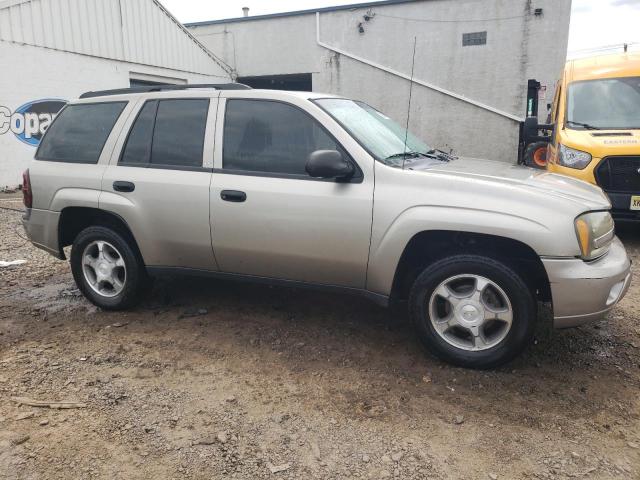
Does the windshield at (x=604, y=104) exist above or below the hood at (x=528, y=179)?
above

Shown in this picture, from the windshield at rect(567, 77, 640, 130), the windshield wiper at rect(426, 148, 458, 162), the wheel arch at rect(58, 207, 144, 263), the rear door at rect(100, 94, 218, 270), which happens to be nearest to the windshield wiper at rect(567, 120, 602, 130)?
the windshield at rect(567, 77, 640, 130)

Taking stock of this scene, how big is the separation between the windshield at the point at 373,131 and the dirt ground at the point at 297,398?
1364mm

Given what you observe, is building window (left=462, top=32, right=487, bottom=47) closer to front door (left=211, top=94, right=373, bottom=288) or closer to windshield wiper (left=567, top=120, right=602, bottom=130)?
windshield wiper (left=567, top=120, right=602, bottom=130)

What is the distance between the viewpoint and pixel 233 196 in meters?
3.63

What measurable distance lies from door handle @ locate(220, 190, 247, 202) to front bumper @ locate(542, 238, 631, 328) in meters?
2.03

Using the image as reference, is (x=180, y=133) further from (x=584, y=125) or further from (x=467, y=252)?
(x=584, y=125)

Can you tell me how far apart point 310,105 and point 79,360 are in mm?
2414

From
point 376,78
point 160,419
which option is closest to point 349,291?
point 160,419

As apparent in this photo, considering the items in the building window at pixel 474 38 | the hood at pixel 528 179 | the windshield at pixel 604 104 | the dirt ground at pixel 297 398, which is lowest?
the dirt ground at pixel 297 398

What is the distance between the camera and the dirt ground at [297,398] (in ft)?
→ 8.00

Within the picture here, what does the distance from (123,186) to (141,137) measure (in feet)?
1.41

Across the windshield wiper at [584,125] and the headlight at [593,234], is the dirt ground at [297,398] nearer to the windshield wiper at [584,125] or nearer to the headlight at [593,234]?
the headlight at [593,234]

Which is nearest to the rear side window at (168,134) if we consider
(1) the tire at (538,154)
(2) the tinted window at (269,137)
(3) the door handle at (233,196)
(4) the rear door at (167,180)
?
(4) the rear door at (167,180)

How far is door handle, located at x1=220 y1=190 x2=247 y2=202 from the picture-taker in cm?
361
